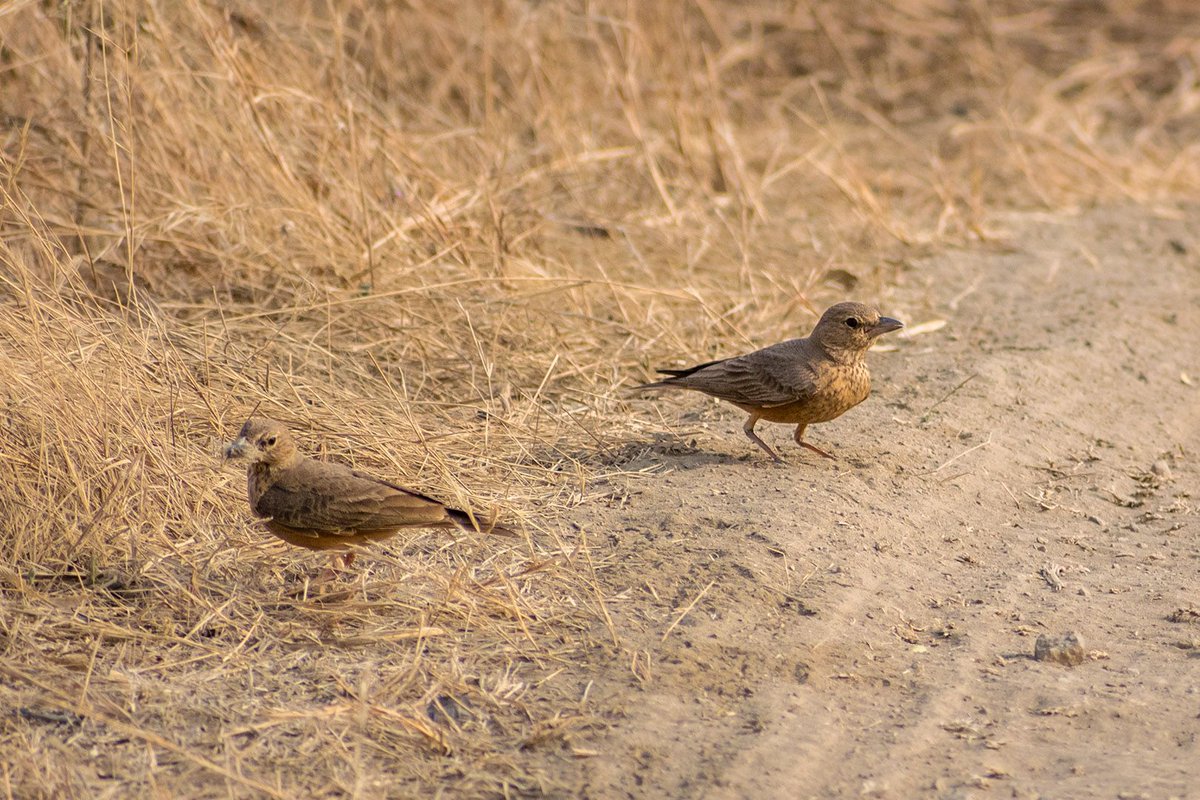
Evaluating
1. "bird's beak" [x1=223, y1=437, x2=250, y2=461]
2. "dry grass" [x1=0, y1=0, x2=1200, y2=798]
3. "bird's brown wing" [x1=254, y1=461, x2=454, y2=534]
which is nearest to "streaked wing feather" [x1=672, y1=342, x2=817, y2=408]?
"dry grass" [x1=0, y1=0, x2=1200, y2=798]

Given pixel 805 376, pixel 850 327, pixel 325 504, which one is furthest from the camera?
pixel 850 327

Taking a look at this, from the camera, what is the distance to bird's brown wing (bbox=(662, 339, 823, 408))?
5.45 metres

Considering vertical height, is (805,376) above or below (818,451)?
above

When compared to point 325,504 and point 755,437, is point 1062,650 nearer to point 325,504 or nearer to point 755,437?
point 755,437

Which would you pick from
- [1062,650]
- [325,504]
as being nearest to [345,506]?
[325,504]

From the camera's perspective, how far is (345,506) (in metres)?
4.32

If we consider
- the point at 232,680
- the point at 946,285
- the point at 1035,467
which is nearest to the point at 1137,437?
the point at 1035,467

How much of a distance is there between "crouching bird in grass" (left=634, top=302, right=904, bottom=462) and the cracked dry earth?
0.22 metres

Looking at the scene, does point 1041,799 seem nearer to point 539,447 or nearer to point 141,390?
point 539,447

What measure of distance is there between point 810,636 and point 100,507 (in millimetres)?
2219

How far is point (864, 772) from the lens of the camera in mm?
3701

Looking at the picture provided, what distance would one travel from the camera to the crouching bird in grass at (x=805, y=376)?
5.46 meters

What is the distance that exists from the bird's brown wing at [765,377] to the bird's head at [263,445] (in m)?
1.83

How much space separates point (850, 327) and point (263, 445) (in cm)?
238
